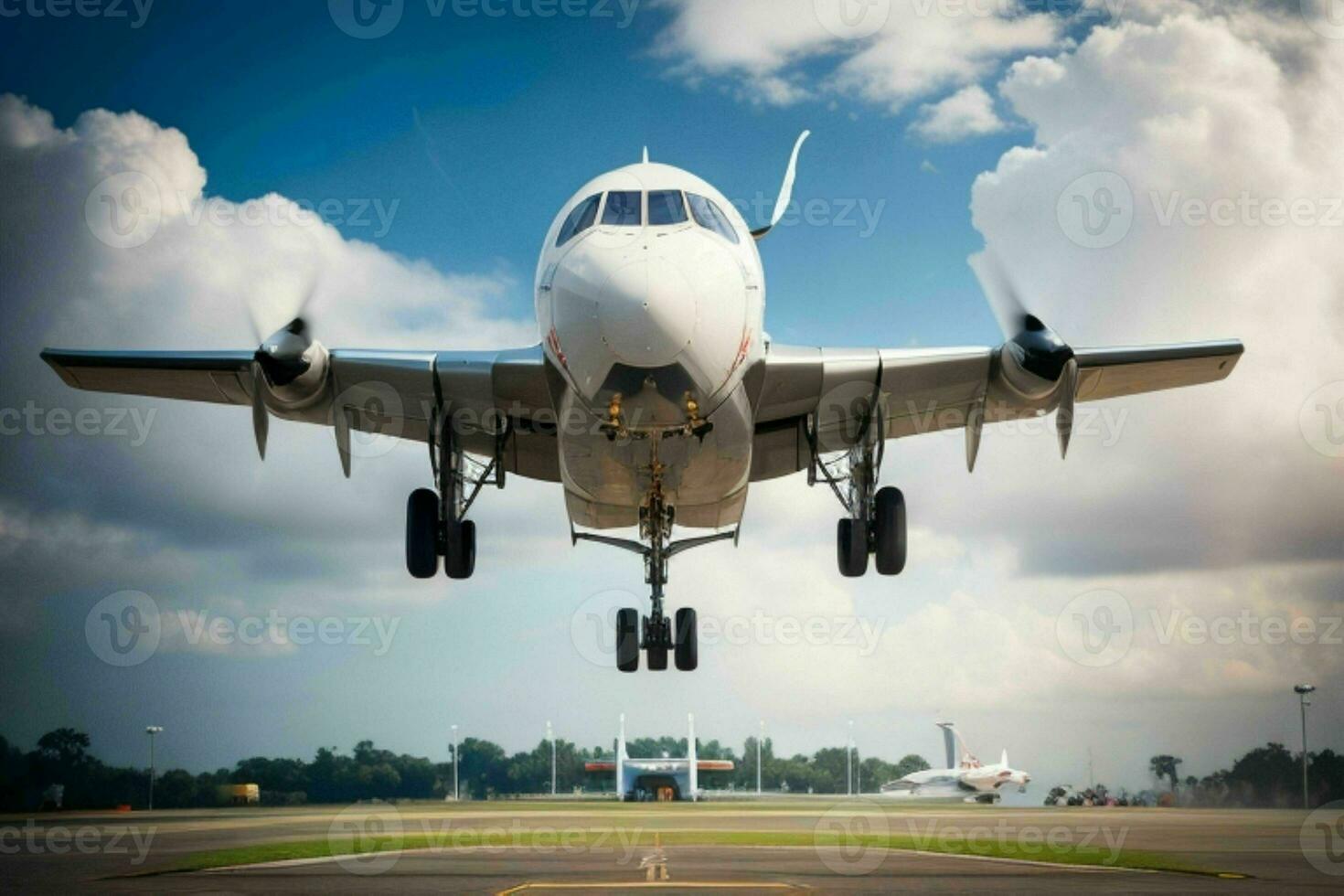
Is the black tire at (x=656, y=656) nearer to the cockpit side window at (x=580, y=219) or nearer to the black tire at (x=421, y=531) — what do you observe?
the black tire at (x=421, y=531)

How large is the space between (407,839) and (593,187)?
15318 mm

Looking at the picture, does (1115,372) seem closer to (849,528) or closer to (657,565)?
(849,528)

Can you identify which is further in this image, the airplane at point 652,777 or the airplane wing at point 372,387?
the airplane at point 652,777

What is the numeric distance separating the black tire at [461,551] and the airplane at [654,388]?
54 mm

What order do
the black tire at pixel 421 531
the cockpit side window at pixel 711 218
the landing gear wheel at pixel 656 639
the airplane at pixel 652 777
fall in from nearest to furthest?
the cockpit side window at pixel 711 218 < the black tire at pixel 421 531 < the landing gear wheel at pixel 656 639 < the airplane at pixel 652 777

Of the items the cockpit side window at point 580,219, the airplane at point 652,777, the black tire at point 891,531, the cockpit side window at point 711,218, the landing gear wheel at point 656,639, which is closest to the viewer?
the cockpit side window at point 580,219

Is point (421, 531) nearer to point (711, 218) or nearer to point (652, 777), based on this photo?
point (711, 218)

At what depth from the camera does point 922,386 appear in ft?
67.5

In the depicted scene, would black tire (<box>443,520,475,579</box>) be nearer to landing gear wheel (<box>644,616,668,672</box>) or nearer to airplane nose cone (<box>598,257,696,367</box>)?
landing gear wheel (<box>644,616,668,672</box>)

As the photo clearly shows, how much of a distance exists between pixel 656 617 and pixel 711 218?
30.3ft

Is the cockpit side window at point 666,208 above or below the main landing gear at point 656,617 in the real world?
above

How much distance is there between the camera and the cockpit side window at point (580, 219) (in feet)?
49.5

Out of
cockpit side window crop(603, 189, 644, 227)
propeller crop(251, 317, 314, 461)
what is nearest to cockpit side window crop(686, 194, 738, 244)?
cockpit side window crop(603, 189, 644, 227)

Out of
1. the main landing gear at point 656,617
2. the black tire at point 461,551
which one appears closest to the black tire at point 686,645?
the main landing gear at point 656,617
